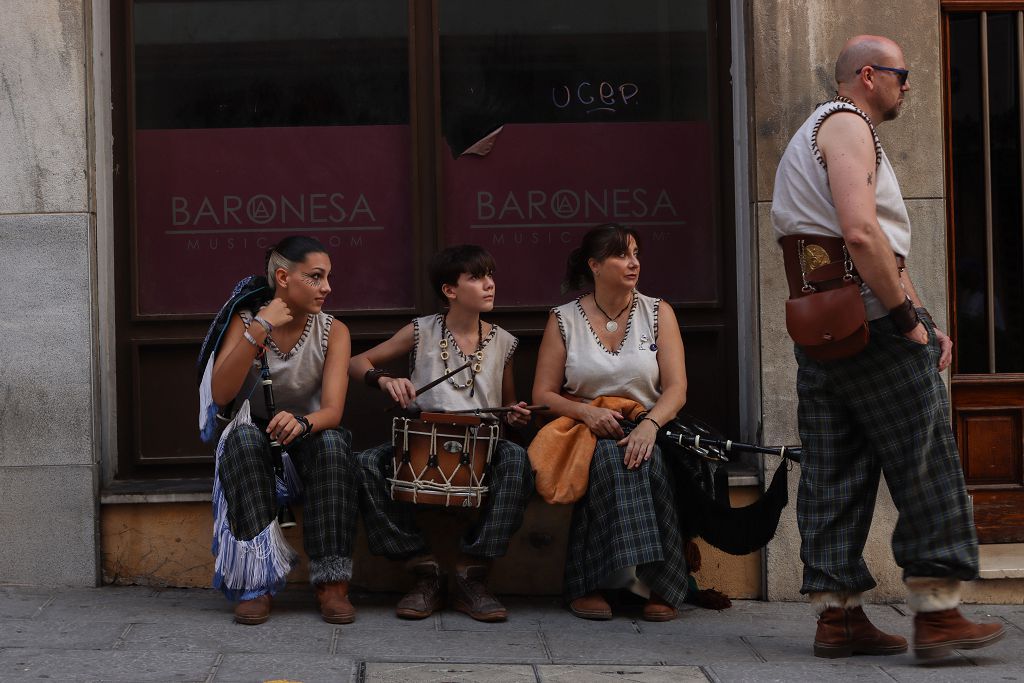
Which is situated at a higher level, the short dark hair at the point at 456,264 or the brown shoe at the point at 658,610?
the short dark hair at the point at 456,264

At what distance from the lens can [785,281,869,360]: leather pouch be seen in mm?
4207

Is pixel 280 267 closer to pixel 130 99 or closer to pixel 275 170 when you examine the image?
pixel 275 170

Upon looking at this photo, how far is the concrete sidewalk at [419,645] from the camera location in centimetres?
424

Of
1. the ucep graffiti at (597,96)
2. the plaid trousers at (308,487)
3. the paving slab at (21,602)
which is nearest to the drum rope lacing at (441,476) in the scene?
the plaid trousers at (308,487)

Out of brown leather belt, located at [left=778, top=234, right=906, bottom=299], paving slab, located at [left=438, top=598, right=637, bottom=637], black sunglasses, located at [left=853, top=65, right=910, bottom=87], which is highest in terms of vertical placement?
black sunglasses, located at [left=853, top=65, right=910, bottom=87]

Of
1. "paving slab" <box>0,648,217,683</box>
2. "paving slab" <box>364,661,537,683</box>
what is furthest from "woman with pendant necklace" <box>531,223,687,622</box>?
"paving slab" <box>0,648,217,683</box>

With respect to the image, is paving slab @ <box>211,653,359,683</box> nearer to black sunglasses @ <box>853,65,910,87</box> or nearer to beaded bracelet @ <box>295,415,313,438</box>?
beaded bracelet @ <box>295,415,313,438</box>

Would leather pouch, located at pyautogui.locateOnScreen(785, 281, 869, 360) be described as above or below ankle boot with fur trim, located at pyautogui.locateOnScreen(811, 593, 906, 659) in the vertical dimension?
above

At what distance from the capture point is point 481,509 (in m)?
5.19

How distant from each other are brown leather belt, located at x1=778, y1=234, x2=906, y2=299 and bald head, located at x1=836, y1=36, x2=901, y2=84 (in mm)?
595

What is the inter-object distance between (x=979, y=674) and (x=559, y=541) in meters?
1.91

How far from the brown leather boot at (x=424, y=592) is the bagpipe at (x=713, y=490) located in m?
0.96

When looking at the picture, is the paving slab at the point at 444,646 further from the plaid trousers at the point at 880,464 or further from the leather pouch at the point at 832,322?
the leather pouch at the point at 832,322

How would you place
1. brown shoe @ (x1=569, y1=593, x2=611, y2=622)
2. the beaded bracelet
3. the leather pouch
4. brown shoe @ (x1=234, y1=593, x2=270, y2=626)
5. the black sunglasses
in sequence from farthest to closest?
brown shoe @ (x1=569, y1=593, x2=611, y2=622) → the beaded bracelet → brown shoe @ (x1=234, y1=593, x2=270, y2=626) → the black sunglasses → the leather pouch
